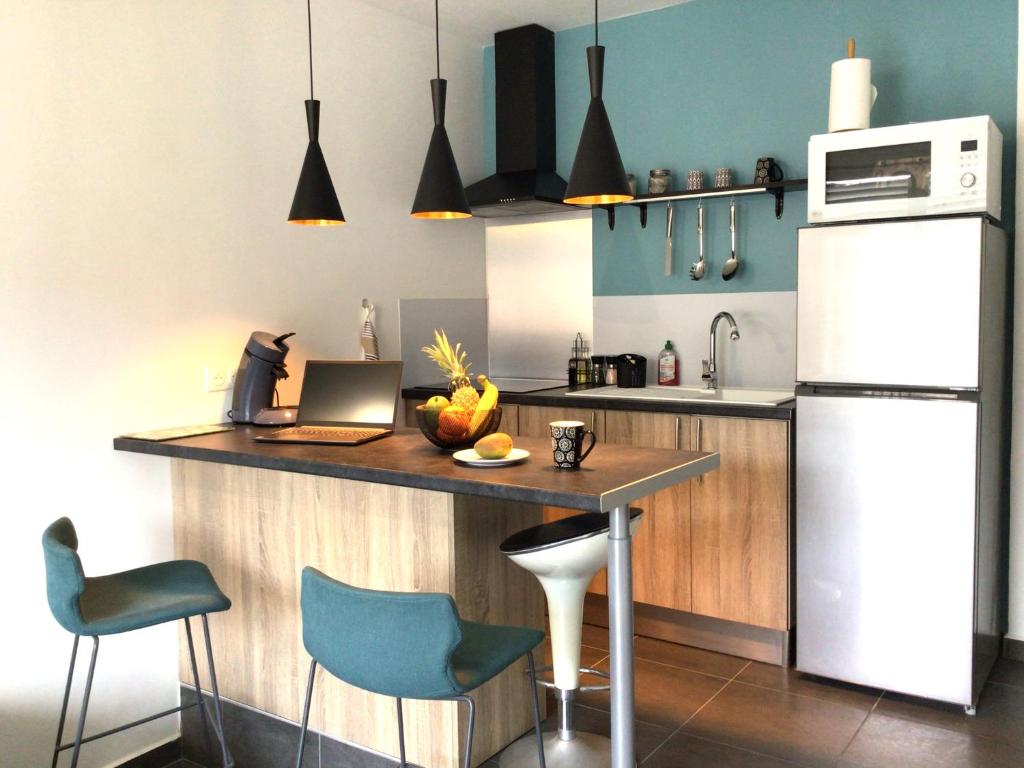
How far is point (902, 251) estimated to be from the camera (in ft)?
9.64

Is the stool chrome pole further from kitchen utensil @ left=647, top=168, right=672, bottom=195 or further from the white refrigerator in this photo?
kitchen utensil @ left=647, top=168, right=672, bottom=195

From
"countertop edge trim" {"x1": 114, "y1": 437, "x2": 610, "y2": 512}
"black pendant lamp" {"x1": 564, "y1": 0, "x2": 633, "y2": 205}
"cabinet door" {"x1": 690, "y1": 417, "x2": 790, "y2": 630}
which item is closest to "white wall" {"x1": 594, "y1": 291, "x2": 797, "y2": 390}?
"cabinet door" {"x1": 690, "y1": 417, "x2": 790, "y2": 630}

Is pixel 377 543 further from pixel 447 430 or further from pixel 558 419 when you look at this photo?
pixel 558 419

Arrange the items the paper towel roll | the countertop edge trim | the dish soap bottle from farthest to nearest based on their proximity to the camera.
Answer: the dish soap bottle < the paper towel roll < the countertop edge trim

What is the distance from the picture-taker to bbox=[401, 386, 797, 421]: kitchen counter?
3.27 meters

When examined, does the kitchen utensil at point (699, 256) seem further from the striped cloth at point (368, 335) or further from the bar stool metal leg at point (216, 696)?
the bar stool metal leg at point (216, 696)

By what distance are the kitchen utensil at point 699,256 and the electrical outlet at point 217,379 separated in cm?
205

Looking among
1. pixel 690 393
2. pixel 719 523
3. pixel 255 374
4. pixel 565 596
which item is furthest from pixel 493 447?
pixel 690 393

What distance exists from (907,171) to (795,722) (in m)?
1.85

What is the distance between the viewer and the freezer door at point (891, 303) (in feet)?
9.34

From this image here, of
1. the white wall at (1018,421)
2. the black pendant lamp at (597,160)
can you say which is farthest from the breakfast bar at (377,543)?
the white wall at (1018,421)

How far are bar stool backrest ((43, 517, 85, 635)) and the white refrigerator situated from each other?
2309 millimetres

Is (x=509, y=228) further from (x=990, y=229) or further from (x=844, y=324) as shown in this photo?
(x=990, y=229)

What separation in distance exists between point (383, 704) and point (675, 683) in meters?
1.20
